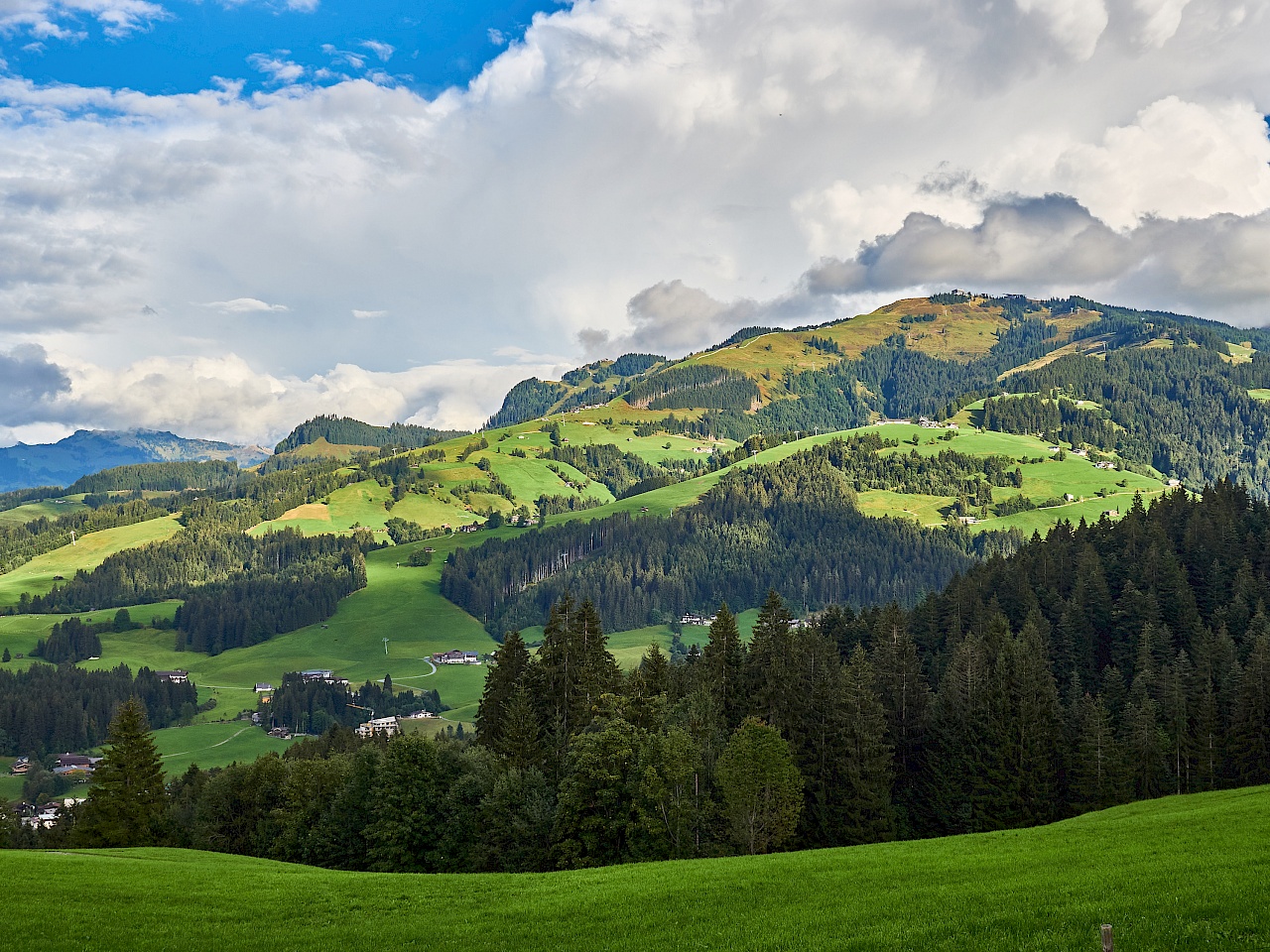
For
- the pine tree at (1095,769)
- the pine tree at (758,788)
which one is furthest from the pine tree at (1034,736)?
the pine tree at (758,788)

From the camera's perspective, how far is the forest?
69625mm

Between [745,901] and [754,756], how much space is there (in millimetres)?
36057

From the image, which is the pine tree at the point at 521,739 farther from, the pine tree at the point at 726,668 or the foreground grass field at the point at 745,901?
the foreground grass field at the point at 745,901

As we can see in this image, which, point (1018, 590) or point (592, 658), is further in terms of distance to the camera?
point (1018, 590)

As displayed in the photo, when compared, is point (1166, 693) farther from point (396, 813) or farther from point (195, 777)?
point (195, 777)

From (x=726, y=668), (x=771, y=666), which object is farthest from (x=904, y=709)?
(x=726, y=668)

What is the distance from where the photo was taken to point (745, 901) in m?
34.3

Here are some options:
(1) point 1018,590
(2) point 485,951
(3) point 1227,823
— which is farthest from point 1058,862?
(1) point 1018,590

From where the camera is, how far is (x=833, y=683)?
92562 mm

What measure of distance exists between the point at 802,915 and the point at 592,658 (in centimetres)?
5877

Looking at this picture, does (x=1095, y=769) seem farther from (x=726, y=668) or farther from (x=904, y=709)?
(x=726, y=668)

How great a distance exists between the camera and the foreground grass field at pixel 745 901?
82.4ft

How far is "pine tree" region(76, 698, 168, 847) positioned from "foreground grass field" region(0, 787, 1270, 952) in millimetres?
40957

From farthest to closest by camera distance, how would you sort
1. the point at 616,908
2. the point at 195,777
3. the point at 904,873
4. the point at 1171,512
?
the point at 1171,512 < the point at 195,777 < the point at 904,873 < the point at 616,908
